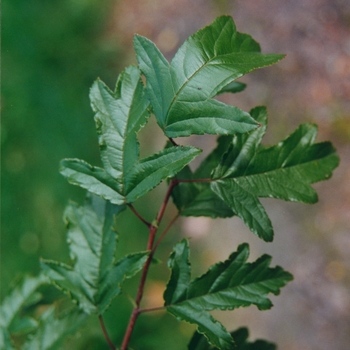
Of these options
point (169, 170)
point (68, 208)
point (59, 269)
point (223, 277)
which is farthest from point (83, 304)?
point (169, 170)

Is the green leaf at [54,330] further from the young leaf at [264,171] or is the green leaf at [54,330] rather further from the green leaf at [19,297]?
the young leaf at [264,171]

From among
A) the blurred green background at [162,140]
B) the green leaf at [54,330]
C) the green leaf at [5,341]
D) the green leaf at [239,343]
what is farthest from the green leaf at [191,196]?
the blurred green background at [162,140]

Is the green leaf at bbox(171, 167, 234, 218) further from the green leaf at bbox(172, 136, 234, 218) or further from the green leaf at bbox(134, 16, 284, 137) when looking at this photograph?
the green leaf at bbox(134, 16, 284, 137)

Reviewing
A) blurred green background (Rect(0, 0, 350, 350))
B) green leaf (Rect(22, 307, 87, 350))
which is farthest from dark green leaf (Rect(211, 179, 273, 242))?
blurred green background (Rect(0, 0, 350, 350))

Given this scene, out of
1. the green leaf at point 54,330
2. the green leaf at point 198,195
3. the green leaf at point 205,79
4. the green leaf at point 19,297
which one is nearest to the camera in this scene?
the green leaf at point 205,79

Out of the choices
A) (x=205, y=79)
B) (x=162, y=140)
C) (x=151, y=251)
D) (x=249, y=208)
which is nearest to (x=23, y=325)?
(x=151, y=251)

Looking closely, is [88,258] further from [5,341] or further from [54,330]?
[5,341]

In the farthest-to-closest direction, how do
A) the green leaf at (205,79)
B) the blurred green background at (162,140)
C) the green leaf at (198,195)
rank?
the blurred green background at (162,140)
the green leaf at (198,195)
the green leaf at (205,79)
